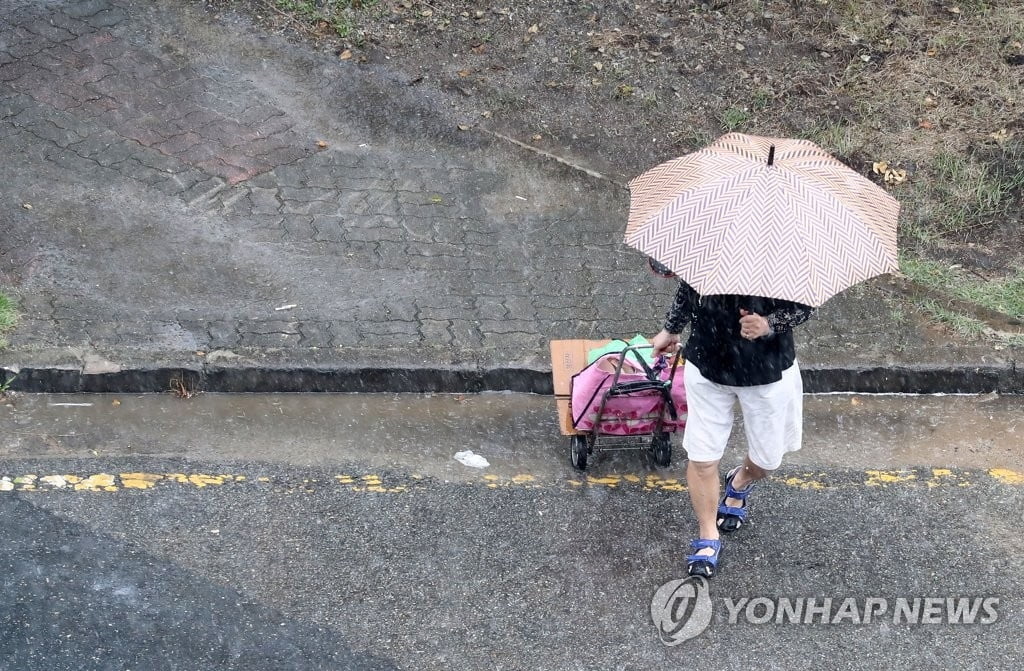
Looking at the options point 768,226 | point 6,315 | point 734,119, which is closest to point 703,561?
point 768,226

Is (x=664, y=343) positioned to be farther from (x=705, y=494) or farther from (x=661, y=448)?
(x=661, y=448)

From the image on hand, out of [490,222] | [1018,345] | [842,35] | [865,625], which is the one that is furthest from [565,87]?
[865,625]

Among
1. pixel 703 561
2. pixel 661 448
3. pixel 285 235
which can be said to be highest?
pixel 285 235

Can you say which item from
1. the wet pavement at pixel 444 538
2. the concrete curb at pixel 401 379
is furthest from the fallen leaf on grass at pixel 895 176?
the wet pavement at pixel 444 538

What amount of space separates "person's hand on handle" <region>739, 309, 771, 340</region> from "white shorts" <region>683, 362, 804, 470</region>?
301mm

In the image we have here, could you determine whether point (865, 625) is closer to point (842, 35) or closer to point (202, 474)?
point (202, 474)

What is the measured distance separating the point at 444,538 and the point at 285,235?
2.73 m

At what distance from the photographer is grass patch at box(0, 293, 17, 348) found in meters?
5.78

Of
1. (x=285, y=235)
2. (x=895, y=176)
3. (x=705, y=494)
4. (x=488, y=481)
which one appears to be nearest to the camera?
(x=705, y=494)

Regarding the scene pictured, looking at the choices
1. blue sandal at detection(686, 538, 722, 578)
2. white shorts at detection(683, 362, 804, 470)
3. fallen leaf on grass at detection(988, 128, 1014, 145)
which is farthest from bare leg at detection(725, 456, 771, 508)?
fallen leaf on grass at detection(988, 128, 1014, 145)

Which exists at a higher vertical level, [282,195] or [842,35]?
[842,35]

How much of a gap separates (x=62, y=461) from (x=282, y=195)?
262 cm

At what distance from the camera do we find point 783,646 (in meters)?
4.41

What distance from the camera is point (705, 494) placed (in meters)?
4.62
